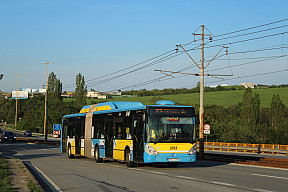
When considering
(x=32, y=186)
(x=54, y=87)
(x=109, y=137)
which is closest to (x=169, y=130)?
(x=109, y=137)

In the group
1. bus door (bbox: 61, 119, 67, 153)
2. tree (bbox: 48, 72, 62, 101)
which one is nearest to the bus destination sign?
bus door (bbox: 61, 119, 67, 153)

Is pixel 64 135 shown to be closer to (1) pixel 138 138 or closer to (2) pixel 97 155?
(2) pixel 97 155

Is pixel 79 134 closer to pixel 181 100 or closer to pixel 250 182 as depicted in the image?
pixel 250 182

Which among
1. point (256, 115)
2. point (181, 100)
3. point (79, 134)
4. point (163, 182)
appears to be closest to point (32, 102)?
point (181, 100)

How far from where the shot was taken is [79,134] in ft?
99.3

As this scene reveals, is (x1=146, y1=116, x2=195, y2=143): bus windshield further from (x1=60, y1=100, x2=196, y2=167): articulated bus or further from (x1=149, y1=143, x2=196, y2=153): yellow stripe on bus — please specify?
(x1=149, y1=143, x2=196, y2=153): yellow stripe on bus

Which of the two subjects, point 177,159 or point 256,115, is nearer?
point 177,159

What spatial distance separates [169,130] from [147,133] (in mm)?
1015

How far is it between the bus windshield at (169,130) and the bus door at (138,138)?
571mm

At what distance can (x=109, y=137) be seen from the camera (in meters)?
24.8

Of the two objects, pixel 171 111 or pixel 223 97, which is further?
pixel 223 97

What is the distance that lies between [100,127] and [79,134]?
4.33 metres

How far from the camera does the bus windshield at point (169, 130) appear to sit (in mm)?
20297

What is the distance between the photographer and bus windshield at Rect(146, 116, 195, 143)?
20.3 metres
